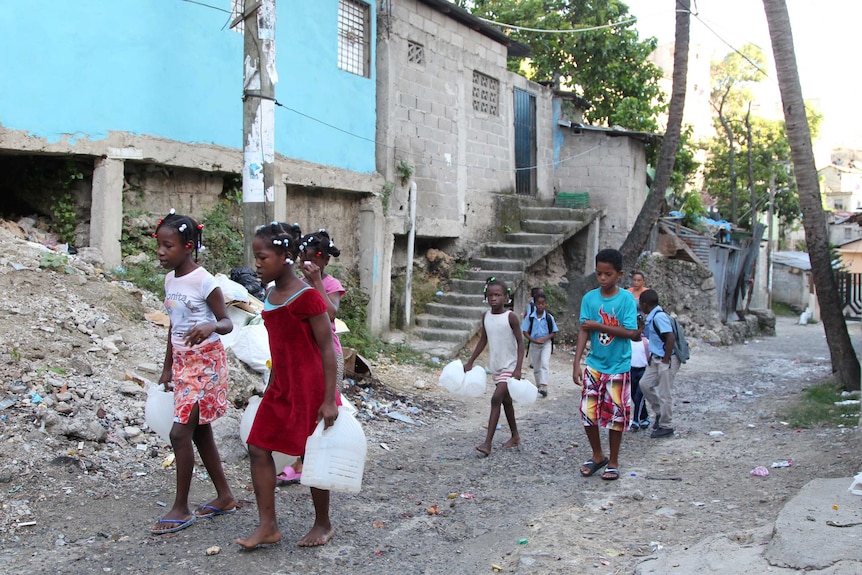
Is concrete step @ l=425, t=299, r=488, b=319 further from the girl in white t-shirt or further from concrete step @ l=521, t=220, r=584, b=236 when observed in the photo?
the girl in white t-shirt

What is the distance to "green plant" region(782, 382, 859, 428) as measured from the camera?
7973 millimetres

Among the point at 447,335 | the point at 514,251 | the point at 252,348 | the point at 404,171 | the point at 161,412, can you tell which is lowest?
the point at 447,335

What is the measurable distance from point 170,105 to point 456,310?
6.11 meters

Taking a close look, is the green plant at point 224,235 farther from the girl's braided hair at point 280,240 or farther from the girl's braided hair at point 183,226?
the girl's braided hair at point 280,240

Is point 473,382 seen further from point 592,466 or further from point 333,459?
point 333,459

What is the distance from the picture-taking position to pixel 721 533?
4.36 m

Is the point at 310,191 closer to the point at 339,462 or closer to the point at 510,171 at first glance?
the point at 510,171

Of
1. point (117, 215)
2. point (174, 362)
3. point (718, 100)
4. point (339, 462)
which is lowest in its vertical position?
point (339, 462)

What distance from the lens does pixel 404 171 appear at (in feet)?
42.7

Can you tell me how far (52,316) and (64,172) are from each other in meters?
2.70

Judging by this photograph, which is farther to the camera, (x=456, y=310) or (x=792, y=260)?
(x=792, y=260)

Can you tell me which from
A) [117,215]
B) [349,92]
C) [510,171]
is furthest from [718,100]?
[117,215]

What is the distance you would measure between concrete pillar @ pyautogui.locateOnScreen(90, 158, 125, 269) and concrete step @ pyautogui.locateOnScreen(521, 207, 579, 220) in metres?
9.52

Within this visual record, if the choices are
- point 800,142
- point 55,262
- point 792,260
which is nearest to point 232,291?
point 55,262
